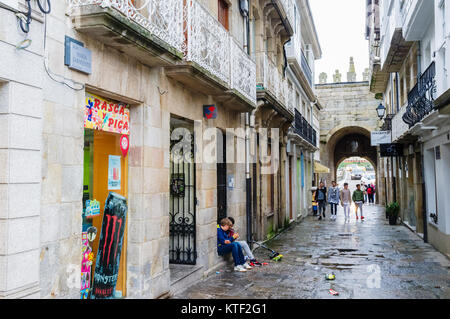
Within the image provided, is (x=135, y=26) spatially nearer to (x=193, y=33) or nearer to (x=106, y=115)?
(x=106, y=115)

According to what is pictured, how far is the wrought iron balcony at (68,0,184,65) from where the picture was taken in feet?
14.5

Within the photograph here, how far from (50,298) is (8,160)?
1.45 m

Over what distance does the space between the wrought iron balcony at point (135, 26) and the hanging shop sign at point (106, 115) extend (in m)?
0.70

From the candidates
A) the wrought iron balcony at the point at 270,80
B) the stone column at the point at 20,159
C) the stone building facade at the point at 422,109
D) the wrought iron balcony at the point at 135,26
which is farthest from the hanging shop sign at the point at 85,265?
the wrought iron balcony at the point at 270,80

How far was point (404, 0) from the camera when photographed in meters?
11.5

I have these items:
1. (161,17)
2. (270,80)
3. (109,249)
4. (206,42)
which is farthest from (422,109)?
(109,249)

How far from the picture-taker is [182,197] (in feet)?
26.6

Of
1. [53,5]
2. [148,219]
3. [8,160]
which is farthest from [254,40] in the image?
[8,160]

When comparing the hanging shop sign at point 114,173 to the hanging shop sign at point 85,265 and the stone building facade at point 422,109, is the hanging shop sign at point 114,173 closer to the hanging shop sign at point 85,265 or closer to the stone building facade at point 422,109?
the hanging shop sign at point 85,265

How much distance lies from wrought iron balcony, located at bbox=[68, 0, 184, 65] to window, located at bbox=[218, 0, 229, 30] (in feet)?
10.2

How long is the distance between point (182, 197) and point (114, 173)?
8.36 ft

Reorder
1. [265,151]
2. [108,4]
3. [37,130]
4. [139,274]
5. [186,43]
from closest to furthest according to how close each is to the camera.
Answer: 1. [37,130]
2. [108,4]
3. [139,274]
4. [186,43]
5. [265,151]

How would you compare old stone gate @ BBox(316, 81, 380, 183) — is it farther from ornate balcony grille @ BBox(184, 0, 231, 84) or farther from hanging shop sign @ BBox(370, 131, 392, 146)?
ornate balcony grille @ BBox(184, 0, 231, 84)

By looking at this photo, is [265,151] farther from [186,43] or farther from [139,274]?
[139,274]
